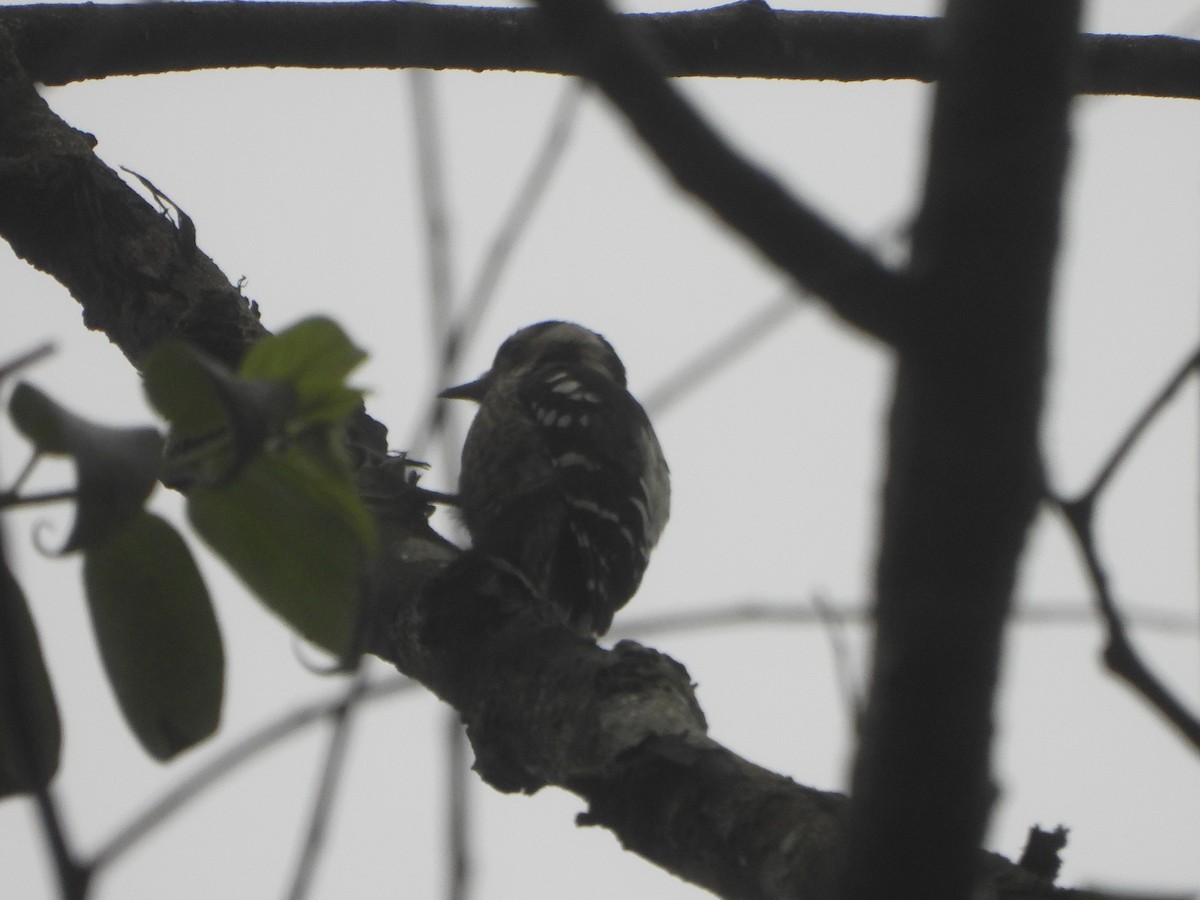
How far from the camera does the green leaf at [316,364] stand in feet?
3.61

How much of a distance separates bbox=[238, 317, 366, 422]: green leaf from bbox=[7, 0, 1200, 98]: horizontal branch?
287cm

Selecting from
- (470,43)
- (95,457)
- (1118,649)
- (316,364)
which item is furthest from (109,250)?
(1118,649)

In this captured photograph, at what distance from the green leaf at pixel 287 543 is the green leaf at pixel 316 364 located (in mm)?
55

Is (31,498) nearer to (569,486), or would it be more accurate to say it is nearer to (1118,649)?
(1118,649)

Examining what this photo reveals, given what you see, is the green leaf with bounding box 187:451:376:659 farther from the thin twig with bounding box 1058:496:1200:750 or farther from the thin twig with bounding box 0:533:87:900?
the thin twig with bounding box 1058:496:1200:750

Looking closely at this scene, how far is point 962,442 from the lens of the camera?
96cm

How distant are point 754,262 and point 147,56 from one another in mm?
3454

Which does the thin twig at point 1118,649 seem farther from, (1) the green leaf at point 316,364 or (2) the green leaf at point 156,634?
(2) the green leaf at point 156,634

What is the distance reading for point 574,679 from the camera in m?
2.27

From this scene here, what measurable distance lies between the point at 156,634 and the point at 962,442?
649 mm

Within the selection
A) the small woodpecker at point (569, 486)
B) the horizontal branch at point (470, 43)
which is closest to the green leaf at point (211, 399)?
the horizontal branch at point (470, 43)

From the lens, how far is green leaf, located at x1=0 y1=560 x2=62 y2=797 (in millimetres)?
839

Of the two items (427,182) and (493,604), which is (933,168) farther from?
(493,604)

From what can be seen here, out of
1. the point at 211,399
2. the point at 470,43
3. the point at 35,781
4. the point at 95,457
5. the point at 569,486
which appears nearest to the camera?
the point at 35,781
